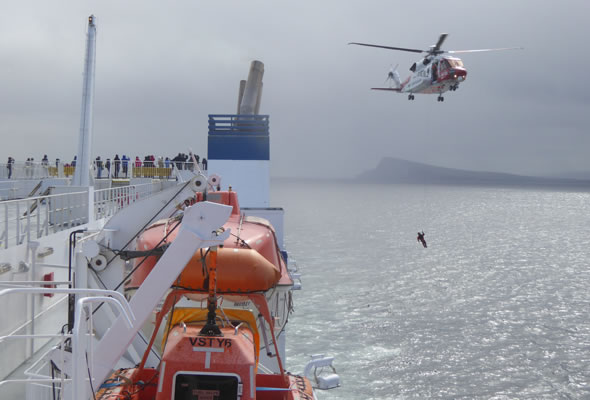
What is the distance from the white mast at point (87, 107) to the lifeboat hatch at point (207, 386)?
53.5 ft

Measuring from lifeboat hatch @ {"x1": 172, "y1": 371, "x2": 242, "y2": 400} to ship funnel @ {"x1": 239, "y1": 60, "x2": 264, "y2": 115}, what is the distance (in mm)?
26712

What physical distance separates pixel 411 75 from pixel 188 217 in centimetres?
3639

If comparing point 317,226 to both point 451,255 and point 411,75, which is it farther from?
point 411,75

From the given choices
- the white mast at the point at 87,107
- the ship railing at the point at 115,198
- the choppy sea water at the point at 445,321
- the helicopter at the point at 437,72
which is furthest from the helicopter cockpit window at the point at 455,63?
the white mast at the point at 87,107

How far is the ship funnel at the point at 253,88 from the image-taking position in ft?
100

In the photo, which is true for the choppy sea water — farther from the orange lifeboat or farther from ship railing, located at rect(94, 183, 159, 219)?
the orange lifeboat

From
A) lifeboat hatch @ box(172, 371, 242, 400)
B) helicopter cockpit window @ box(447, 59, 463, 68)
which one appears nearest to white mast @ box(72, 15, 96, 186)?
lifeboat hatch @ box(172, 371, 242, 400)

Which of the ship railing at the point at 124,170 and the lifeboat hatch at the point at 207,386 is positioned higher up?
the ship railing at the point at 124,170

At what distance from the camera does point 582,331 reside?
72.3 feet

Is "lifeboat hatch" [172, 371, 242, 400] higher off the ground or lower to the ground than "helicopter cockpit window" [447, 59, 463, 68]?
lower

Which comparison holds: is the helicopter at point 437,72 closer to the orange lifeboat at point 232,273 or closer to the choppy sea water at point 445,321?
the choppy sea water at point 445,321

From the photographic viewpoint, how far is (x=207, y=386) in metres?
4.73

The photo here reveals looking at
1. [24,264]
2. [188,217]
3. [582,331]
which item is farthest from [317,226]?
[188,217]

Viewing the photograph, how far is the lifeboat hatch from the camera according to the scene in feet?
15.4
